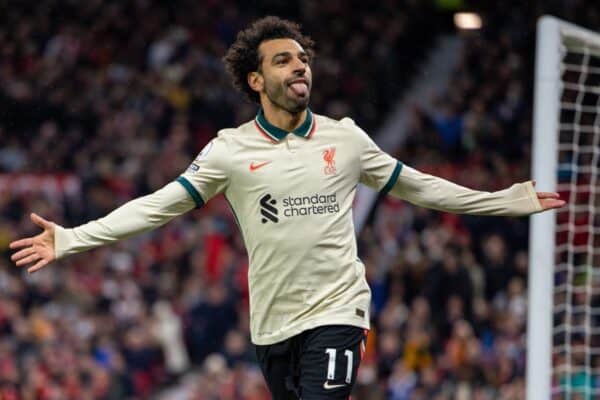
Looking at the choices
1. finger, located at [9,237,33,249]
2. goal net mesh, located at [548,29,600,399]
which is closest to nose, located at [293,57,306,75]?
finger, located at [9,237,33,249]

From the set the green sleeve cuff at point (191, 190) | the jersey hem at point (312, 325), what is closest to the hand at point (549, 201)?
the jersey hem at point (312, 325)

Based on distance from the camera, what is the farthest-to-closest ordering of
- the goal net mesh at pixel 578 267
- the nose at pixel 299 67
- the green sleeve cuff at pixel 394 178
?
the goal net mesh at pixel 578 267
the green sleeve cuff at pixel 394 178
the nose at pixel 299 67

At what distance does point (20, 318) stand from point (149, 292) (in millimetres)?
1610

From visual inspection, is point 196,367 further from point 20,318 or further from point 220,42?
point 220,42

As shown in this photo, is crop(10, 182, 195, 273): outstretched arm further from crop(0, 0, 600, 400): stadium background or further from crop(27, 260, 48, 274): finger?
crop(0, 0, 600, 400): stadium background

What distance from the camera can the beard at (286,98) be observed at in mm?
6297

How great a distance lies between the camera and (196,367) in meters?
15.6

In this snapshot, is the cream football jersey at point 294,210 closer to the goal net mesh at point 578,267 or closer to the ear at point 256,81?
the ear at point 256,81

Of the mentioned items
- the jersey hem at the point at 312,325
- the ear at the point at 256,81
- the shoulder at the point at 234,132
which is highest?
the ear at the point at 256,81

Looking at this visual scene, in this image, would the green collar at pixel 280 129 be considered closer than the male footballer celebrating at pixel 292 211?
No

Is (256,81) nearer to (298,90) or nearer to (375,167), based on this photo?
(298,90)

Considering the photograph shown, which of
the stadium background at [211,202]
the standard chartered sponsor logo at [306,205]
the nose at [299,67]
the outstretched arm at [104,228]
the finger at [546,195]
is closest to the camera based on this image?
the outstretched arm at [104,228]

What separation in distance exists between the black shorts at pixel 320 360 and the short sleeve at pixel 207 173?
0.83 meters

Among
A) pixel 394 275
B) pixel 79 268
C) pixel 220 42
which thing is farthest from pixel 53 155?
pixel 394 275
